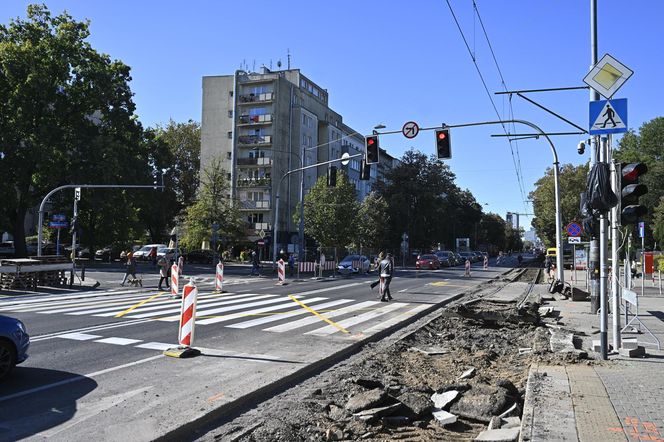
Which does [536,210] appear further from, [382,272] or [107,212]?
[382,272]

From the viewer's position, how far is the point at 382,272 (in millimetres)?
17969

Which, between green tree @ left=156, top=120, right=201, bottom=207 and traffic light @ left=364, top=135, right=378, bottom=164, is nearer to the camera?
traffic light @ left=364, top=135, right=378, bottom=164

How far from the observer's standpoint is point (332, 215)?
49531 mm

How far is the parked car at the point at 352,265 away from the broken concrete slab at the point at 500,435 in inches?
1269

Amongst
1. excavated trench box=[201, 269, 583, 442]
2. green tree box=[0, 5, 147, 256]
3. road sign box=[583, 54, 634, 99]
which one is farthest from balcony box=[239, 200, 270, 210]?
road sign box=[583, 54, 634, 99]

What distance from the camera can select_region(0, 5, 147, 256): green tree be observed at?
35.4 metres

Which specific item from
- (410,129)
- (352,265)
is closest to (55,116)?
(352,265)

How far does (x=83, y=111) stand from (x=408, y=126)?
3002cm

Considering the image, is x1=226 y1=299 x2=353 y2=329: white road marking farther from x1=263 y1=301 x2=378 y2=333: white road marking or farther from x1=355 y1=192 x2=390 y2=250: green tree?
x1=355 y1=192 x2=390 y2=250: green tree

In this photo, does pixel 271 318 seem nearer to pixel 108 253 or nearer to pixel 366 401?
pixel 366 401

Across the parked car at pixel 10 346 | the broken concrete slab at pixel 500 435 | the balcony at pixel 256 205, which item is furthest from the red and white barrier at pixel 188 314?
the balcony at pixel 256 205

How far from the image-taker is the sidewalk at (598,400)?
4453 mm

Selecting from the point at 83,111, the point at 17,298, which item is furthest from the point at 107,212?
the point at 17,298

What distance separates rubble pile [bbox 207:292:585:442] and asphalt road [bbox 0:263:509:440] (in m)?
0.64
